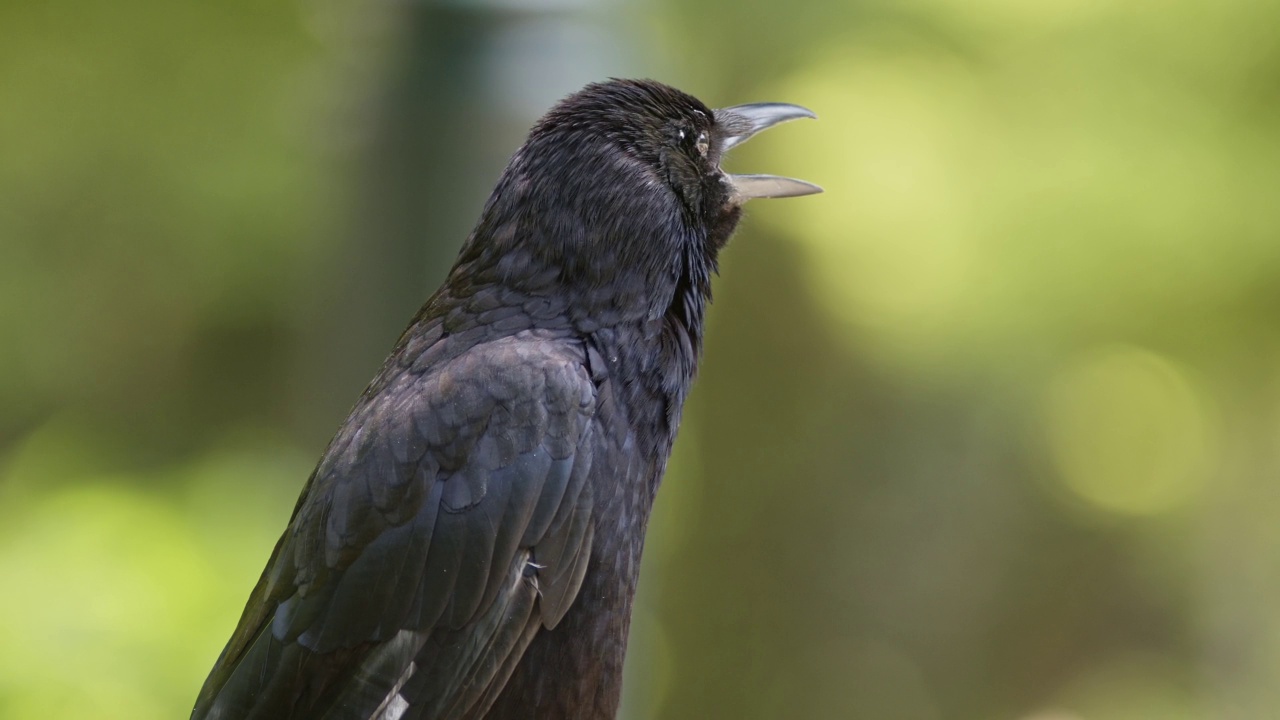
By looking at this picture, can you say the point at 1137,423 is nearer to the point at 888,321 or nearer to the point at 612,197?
the point at 888,321

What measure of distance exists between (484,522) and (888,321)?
13.3 feet

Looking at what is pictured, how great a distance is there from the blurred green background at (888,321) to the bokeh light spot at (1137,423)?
0.05 ft

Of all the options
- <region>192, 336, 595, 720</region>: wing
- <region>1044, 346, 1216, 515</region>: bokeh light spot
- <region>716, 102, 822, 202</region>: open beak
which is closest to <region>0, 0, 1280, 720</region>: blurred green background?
<region>1044, 346, 1216, 515</region>: bokeh light spot

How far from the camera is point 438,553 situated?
1952mm

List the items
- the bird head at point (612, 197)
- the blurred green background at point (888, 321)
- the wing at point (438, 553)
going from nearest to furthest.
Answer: the wing at point (438, 553), the bird head at point (612, 197), the blurred green background at point (888, 321)

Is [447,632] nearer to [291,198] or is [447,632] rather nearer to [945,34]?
[291,198]

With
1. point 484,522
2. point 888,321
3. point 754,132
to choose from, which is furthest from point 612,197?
point 888,321

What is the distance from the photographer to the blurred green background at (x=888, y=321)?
5570 millimetres

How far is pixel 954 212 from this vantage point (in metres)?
5.62

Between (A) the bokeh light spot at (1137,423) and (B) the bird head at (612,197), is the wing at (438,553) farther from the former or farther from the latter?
(A) the bokeh light spot at (1137,423)

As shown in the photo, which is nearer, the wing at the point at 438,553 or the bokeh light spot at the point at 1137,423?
the wing at the point at 438,553

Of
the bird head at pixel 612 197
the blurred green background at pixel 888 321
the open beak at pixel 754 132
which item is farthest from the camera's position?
the blurred green background at pixel 888 321

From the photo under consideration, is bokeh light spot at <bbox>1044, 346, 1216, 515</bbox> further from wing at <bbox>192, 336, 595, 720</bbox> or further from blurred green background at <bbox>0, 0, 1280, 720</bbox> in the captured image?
wing at <bbox>192, 336, 595, 720</bbox>

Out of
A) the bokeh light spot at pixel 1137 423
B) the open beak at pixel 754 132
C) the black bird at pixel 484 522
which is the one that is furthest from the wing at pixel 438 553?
the bokeh light spot at pixel 1137 423
